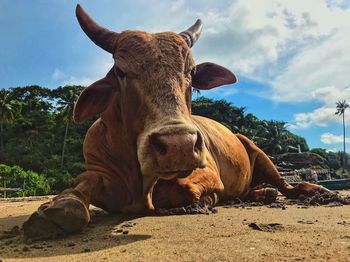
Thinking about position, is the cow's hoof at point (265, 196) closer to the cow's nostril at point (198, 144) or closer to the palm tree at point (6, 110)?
the cow's nostril at point (198, 144)

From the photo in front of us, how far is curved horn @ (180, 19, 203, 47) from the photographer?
214 inches

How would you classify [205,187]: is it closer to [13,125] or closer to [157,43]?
[157,43]

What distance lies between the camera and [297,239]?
3.19 m

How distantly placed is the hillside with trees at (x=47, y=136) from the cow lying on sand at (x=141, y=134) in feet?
110

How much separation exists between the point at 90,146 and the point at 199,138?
2.30m

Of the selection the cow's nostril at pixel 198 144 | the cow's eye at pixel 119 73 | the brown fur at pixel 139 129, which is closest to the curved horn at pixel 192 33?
the brown fur at pixel 139 129

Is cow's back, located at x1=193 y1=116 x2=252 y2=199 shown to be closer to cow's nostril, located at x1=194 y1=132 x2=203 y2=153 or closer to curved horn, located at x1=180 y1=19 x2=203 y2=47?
curved horn, located at x1=180 y1=19 x2=203 y2=47

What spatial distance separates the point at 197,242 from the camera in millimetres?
3160

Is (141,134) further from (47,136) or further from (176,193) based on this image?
(47,136)

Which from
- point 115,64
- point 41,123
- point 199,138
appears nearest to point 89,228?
point 199,138

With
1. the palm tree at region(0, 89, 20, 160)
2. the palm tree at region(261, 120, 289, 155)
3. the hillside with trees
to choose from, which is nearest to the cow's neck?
the hillside with trees

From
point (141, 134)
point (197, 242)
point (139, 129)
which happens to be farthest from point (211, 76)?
point (197, 242)

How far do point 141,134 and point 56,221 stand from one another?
3.53 ft

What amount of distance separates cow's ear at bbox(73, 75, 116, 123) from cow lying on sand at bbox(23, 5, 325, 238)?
0.4 inches
